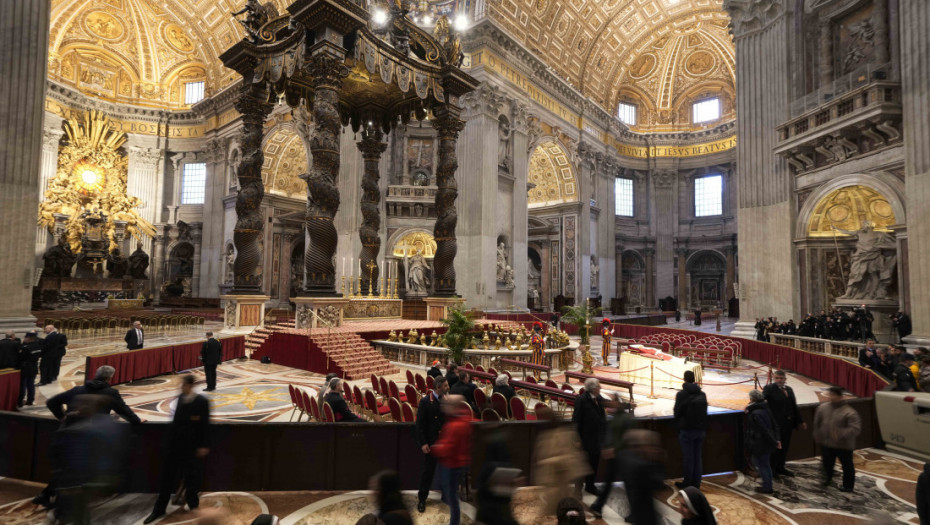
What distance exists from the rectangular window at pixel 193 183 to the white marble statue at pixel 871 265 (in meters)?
34.8

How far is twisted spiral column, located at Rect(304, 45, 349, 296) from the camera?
36.5ft

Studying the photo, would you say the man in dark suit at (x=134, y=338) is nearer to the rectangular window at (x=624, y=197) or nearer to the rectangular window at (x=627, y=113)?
the rectangular window at (x=624, y=197)

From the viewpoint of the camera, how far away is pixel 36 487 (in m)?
4.71

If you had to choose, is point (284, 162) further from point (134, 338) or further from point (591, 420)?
point (591, 420)

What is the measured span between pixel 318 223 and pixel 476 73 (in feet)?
47.0

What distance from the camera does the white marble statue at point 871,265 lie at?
1349cm

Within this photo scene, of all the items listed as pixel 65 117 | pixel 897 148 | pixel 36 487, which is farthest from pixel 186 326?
pixel 897 148

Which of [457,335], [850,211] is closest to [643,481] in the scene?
[457,335]

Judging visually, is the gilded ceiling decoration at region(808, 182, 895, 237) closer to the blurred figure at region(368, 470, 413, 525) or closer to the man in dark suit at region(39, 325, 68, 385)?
the blurred figure at region(368, 470, 413, 525)

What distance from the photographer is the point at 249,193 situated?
12.9 metres

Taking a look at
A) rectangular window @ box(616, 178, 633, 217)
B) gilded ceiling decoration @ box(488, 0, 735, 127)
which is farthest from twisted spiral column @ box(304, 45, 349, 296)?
rectangular window @ box(616, 178, 633, 217)

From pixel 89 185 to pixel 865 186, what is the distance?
3789 cm

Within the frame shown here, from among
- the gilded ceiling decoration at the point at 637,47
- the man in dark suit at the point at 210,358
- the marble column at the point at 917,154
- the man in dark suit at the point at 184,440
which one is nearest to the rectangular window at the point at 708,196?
the gilded ceiling decoration at the point at 637,47

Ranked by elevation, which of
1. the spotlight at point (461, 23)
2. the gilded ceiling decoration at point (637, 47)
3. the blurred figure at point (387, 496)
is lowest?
the blurred figure at point (387, 496)
